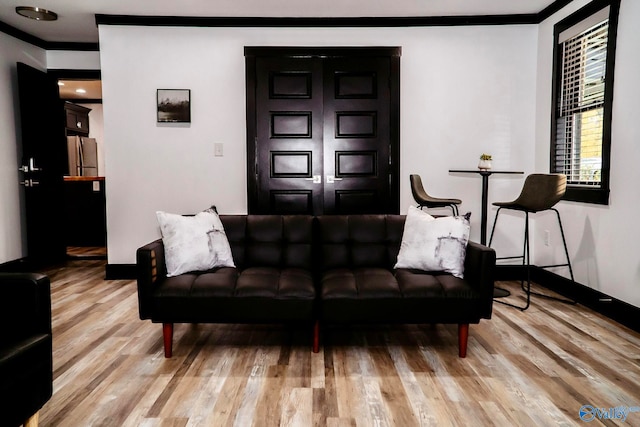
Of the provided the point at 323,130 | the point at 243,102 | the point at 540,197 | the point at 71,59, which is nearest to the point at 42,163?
the point at 71,59

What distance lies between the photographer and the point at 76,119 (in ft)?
27.3

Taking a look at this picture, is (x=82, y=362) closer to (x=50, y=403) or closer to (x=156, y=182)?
(x=50, y=403)

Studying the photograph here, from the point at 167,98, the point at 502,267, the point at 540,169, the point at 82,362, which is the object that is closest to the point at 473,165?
the point at 540,169

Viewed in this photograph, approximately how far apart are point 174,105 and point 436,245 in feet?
10.2

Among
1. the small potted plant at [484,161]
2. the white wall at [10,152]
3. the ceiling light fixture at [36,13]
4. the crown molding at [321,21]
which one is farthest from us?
the white wall at [10,152]

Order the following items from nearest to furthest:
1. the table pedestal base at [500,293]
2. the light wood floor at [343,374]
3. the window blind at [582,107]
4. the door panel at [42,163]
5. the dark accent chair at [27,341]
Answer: the dark accent chair at [27,341]
the light wood floor at [343,374]
the window blind at [582,107]
the table pedestal base at [500,293]
the door panel at [42,163]

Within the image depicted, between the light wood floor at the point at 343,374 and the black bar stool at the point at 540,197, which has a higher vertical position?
the black bar stool at the point at 540,197

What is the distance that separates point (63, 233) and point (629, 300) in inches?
232

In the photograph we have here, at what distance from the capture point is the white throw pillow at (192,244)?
2770 millimetres

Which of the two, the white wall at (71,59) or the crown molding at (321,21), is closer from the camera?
the crown molding at (321,21)

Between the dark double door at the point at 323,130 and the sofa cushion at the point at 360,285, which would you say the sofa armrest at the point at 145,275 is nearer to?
the sofa cushion at the point at 360,285

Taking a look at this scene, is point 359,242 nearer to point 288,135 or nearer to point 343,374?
point 343,374

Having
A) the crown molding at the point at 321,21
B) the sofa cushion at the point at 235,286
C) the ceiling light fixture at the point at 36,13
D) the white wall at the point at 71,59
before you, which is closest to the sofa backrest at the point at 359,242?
the sofa cushion at the point at 235,286

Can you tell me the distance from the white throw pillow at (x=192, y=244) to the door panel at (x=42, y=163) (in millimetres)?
3214
